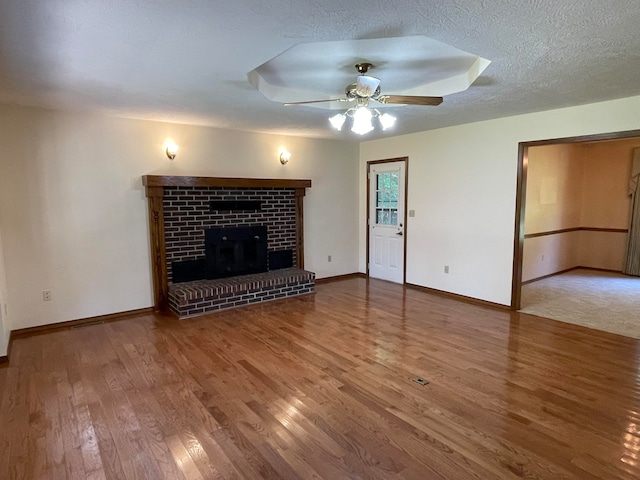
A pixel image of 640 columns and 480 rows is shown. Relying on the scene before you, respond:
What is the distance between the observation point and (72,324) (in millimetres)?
4180

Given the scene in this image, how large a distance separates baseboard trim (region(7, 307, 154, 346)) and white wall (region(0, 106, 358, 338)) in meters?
0.06

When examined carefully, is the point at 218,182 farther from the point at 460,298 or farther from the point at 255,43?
the point at 460,298

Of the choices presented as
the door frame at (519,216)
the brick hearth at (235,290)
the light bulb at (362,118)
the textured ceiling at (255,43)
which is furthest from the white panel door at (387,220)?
the light bulb at (362,118)

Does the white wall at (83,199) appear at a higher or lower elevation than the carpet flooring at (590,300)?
higher

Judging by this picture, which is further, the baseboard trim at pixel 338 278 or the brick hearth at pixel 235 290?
the baseboard trim at pixel 338 278

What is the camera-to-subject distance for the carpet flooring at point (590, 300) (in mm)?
4223

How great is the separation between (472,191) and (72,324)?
5.11 m

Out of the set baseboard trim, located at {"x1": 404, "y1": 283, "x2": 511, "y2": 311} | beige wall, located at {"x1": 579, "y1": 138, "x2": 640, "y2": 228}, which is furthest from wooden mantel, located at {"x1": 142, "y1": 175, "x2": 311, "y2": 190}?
beige wall, located at {"x1": 579, "y1": 138, "x2": 640, "y2": 228}

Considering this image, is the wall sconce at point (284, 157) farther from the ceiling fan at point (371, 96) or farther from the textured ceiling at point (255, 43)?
the ceiling fan at point (371, 96)

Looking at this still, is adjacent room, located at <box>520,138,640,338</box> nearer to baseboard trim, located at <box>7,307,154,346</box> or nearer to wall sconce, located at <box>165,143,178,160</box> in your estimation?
wall sconce, located at <box>165,143,178,160</box>

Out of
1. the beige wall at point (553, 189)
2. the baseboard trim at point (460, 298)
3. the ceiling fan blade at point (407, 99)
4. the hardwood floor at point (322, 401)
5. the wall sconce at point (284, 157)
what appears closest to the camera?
the hardwood floor at point (322, 401)

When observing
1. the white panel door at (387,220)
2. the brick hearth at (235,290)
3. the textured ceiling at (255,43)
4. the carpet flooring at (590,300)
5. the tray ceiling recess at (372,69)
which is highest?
the tray ceiling recess at (372,69)

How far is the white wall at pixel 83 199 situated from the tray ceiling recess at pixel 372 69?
189cm

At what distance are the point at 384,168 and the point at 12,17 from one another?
198 inches
